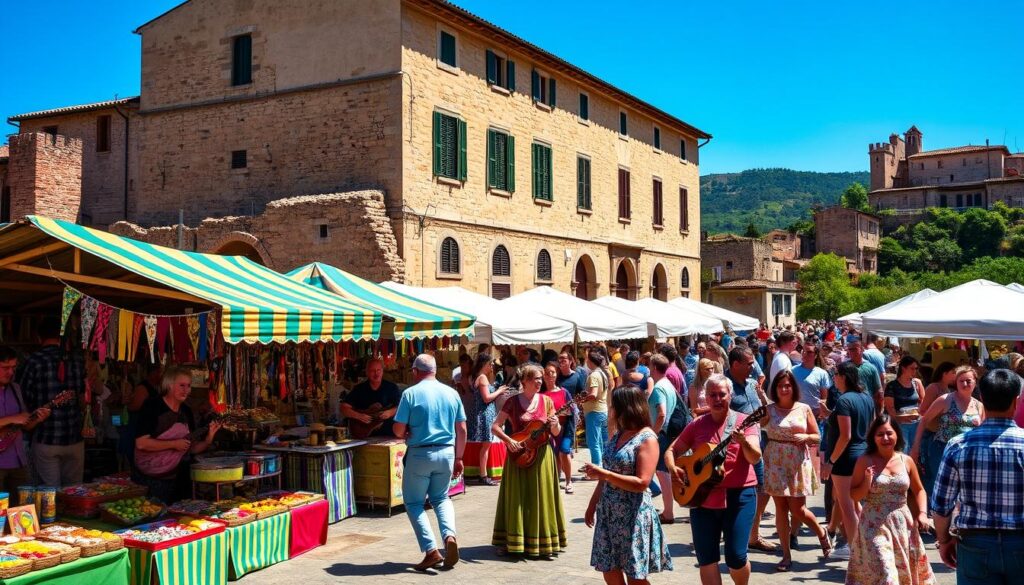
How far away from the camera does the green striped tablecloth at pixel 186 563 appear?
5.61 metres

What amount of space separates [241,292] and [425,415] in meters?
1.97

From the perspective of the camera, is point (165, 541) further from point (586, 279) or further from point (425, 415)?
point (586, 279)

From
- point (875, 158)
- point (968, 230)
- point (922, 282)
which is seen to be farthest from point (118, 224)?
point (875, 158)

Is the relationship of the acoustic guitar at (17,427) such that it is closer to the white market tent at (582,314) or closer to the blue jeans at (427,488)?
the blue jeans at (427,488)

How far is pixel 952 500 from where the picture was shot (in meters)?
3.93

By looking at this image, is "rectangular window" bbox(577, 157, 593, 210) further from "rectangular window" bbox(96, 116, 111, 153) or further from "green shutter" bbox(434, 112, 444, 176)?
"rectangular window" bbox(96, 116, 111, 153)

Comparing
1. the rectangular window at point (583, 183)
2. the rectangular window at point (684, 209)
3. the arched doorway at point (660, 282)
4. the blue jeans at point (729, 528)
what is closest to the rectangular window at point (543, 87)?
the rectangular window at point (583, 183)

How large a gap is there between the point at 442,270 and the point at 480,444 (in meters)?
9.17

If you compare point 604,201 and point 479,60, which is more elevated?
point 479,60

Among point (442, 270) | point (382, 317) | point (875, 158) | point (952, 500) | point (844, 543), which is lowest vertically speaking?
point (844, 543)

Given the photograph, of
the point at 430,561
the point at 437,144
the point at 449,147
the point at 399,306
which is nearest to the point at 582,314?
the point at 399,306

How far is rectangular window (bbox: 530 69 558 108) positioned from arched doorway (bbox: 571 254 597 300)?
4.60 m

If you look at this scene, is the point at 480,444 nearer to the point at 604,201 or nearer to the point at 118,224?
the point at 118,224

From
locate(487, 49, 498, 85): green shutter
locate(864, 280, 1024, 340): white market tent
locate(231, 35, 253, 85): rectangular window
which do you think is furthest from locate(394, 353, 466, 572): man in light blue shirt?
locate(487, 49, 498, 85): green shutter
